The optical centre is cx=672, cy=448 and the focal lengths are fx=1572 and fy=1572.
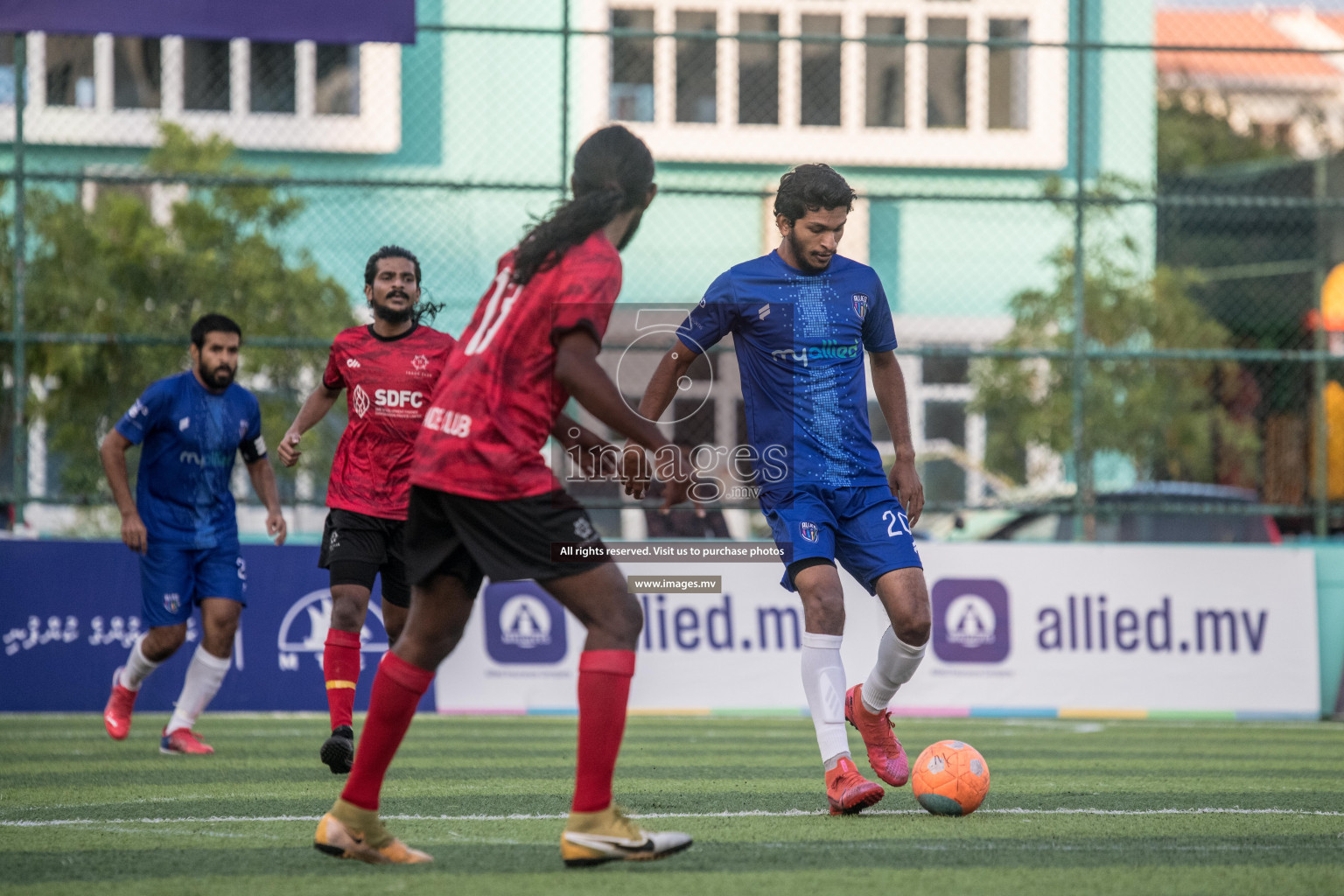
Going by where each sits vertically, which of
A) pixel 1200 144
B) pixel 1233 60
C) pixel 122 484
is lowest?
pixel 122 484

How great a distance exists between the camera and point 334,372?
7.21 m

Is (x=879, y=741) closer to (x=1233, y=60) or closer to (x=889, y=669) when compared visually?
(x=889, y=669)

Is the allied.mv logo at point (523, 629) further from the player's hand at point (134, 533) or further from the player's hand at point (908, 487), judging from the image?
the player's hand at point (908, 487)

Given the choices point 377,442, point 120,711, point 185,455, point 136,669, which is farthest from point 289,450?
point 120,711

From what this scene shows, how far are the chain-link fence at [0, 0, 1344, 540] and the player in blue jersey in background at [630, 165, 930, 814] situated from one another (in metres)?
3.24

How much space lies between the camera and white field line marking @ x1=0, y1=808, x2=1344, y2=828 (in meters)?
5.34

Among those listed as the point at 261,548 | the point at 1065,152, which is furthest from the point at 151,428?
the point at 1065,152

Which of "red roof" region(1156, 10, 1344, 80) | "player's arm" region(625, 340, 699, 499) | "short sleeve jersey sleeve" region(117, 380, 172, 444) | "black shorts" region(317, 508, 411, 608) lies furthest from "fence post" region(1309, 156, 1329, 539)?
"red roof" region(1156, 10, 1344, 80)

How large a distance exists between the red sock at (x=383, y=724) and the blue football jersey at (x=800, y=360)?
178 cm

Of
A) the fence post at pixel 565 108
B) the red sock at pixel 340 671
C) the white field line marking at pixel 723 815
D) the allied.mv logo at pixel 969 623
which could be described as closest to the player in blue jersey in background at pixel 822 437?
the white field line marking at pixel 723 815

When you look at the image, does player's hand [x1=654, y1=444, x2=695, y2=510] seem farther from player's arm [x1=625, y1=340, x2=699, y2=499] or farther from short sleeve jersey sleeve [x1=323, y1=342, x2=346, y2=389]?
short sleeve jersey sleeve [x1=323, y1=342, x2=346, y2=389]

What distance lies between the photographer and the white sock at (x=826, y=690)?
17.7 feet

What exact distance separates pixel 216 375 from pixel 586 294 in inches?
170

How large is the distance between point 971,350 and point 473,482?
743cm
